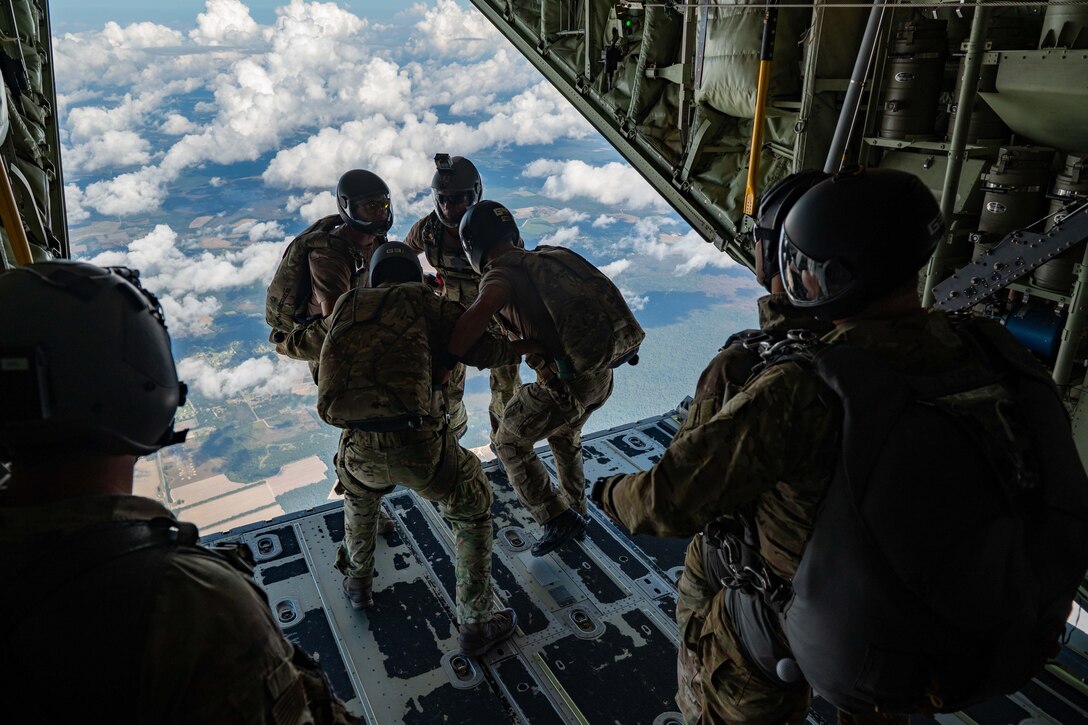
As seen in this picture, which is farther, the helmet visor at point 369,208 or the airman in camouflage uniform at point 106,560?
the helmet visor at point 369,208

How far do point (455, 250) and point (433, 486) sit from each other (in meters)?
2.10

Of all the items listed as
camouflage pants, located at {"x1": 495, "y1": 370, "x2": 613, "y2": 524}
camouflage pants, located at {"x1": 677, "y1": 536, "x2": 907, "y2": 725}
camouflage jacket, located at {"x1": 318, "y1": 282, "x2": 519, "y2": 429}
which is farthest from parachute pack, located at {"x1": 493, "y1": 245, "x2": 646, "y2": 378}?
camouflage pants, located at {"x1": 677, "y1": 536, "x2": 907, "y2": 725}

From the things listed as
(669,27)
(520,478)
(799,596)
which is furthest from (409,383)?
(669,27)

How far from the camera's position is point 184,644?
1.00 metres

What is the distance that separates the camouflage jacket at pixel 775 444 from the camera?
1.38m

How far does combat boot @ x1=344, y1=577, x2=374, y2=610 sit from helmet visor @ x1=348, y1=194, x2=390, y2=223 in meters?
2.00

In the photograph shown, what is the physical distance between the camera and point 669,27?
502 centimetres

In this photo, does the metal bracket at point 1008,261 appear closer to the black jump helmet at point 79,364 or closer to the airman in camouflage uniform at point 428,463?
the airman in camouflage uniform at point 428,463

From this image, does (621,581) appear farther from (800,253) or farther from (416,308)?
(800,253)

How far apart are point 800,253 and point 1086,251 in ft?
6.48

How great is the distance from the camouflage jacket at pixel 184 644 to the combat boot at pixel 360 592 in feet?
7.89

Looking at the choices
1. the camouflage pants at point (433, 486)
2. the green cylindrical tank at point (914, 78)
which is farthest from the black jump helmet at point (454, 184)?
the green cylindrical tank at point (914, 78)

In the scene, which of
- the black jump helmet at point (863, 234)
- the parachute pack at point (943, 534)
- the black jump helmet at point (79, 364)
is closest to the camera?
the black jump helmet at point (79, 364)

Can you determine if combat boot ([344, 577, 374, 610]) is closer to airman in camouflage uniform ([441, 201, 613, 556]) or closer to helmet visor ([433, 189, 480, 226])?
airman in camouflage uniform ([441, 201, 613, 556])
